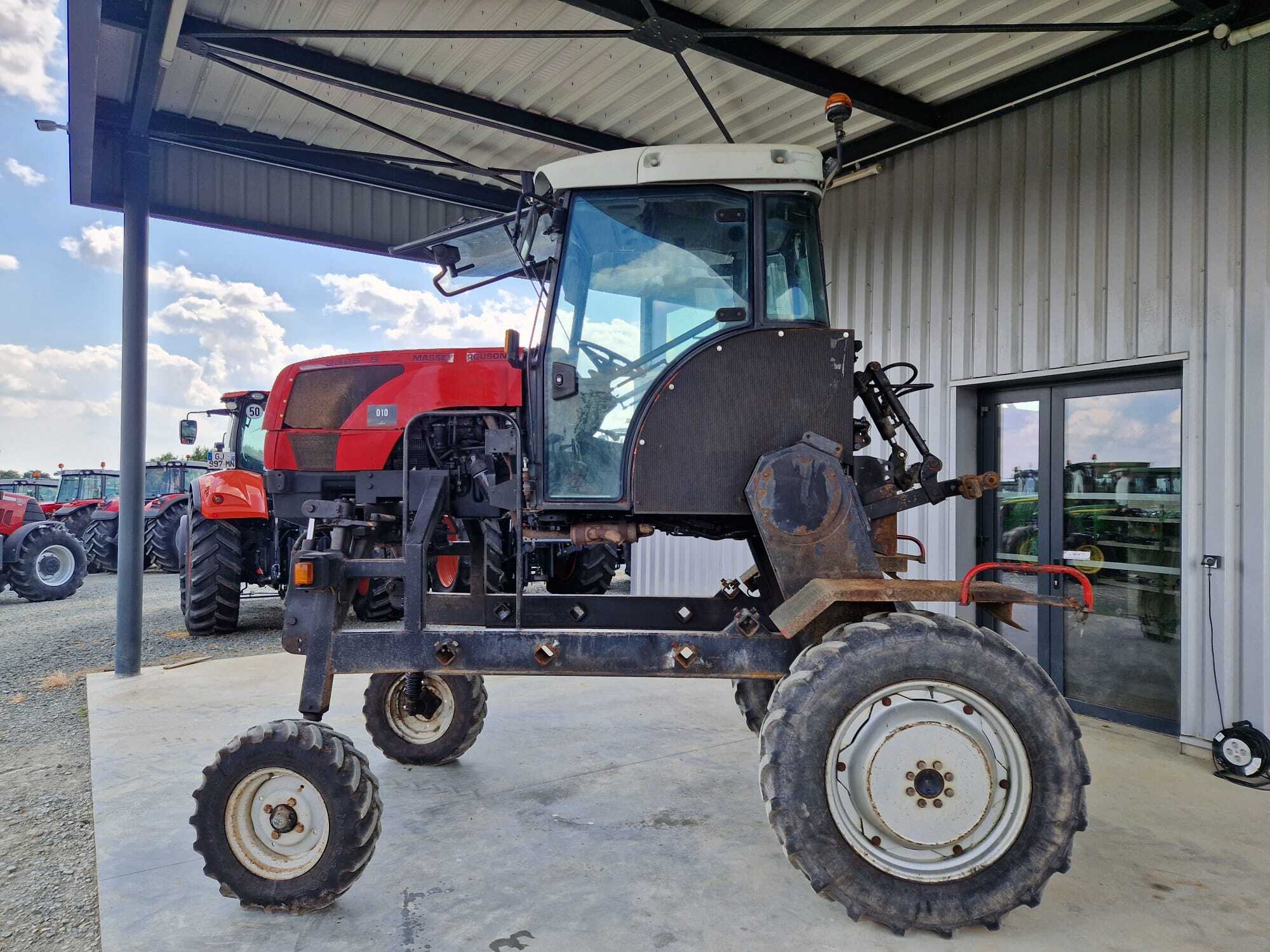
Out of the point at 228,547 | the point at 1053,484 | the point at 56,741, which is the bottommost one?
the point at 56,741

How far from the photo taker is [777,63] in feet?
17.9

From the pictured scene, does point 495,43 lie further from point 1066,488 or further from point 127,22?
point 1066,488

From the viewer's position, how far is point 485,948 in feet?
8.67

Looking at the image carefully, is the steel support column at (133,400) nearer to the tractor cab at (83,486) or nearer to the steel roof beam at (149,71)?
the steel roof beam at (149,71)

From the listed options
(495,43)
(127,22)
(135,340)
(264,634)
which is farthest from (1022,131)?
(264,634)

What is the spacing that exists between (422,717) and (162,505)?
11385 mm

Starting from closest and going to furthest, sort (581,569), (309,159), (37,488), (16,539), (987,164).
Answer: (987,164) < (309,159) < (581,569) < (16,539) < (37,488)

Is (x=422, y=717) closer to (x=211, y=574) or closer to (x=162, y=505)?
(x=211, y=574)

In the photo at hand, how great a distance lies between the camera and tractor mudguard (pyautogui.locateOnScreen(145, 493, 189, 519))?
12.3 m

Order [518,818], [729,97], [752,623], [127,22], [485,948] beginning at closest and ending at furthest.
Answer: [485,948] → [752,623] → [518,818] → [127,22] → [729,97]

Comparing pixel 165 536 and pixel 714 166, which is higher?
pixel 714 166

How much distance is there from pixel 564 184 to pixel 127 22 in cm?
373

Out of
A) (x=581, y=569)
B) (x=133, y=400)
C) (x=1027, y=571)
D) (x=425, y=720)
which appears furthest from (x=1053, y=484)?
(x=133, y=400)

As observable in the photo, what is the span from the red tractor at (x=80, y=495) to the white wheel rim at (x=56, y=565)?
17.4 feet
